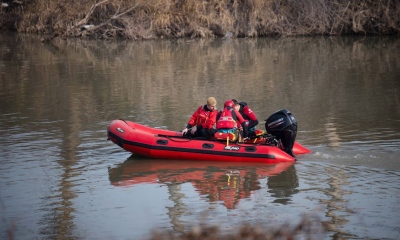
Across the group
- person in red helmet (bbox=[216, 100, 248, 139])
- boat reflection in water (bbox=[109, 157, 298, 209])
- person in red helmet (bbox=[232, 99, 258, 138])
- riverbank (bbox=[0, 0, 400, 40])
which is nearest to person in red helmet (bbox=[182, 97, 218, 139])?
person in red helmet (bbox=[216, 100, 248, 139])

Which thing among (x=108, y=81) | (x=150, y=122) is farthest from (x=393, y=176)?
(x=108, y=81)

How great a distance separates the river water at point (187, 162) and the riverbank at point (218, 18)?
458 cm

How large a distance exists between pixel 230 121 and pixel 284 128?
0.82 meters

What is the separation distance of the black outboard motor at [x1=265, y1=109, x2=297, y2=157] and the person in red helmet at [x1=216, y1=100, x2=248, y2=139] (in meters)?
0.48

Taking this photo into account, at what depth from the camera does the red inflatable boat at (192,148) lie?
9.97 meters

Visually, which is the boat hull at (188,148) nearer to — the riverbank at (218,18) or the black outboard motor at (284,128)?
the black outboard motor at (284,128)

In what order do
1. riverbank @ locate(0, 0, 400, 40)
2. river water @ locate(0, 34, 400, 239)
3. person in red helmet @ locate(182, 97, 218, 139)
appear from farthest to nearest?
riverbank @ locate(0, 0, 400, 40) < person in red helmet @ locate(182, 97, 218, 139) < river water @ locate(0, 34, 400, 239)

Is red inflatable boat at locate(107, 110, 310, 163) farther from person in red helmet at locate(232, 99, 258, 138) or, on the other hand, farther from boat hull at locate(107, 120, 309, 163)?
person in red helmet at locate(232, 99, 258, 138)

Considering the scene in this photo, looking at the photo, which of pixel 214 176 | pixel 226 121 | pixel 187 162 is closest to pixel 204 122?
pixel 226 121

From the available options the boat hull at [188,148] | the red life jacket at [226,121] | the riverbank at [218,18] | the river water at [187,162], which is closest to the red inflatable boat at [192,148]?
the boat hull at [188,148]

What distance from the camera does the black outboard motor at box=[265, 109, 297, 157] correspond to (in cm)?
996

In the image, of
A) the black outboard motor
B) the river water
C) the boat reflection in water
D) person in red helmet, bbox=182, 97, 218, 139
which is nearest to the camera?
the river water

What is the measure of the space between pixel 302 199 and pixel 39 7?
74.4 feet

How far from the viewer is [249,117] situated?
1070 cm
